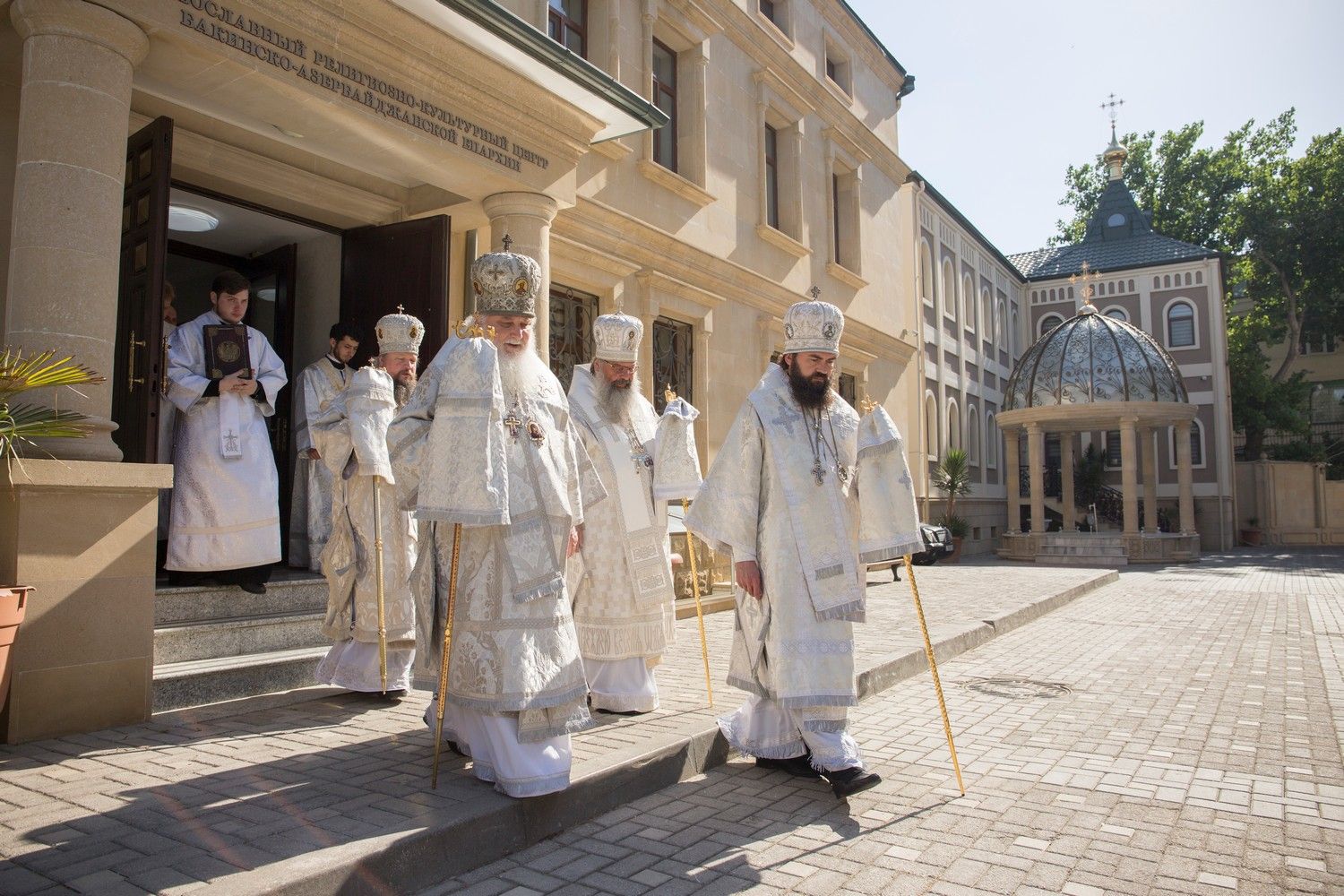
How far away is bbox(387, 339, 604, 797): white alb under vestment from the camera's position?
390cm

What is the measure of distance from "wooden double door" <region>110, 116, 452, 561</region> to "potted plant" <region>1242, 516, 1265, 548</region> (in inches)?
1386

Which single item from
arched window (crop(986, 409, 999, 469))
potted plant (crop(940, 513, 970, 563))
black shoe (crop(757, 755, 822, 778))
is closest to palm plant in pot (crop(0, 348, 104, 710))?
black shoe (crop(757, 755, 822, 778))

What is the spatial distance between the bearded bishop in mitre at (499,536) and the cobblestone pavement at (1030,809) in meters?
0.48

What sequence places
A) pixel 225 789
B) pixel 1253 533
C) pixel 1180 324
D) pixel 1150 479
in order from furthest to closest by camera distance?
pixel 1180 324 < pixel 1253 533 < pixel 1150 479 < pixel 225 789

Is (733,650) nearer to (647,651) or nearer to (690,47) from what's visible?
(647,651)

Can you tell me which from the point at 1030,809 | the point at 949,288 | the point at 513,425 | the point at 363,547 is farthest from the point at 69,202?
the point at 949,288

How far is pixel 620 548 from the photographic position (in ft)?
19.4

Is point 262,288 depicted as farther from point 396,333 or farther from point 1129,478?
point 1129,478

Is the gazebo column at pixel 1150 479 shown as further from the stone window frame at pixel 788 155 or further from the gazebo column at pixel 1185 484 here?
the stone window frame at pixel 788 155

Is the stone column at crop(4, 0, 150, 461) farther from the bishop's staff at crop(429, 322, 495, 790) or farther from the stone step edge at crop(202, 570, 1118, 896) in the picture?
the stone step edge at crop(202, 570, 1118, 896)

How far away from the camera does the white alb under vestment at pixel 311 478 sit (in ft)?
24.0

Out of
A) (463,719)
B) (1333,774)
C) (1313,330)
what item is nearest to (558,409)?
(463,719)

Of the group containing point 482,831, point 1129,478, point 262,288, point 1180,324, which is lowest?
point 482,831

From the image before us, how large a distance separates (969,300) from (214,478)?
29326 mm
